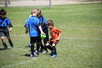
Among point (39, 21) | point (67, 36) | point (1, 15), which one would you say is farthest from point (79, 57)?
point (67, 36)

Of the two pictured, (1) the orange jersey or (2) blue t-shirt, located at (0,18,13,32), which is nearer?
(1) the orange jersey

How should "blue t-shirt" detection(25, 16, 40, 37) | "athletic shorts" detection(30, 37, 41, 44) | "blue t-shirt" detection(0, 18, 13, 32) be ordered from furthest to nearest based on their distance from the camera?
"blue t-shirt" detection(0, 18, 13, 32), "athletic shorts" detection(30, 37, 41, 44), "blue t-shirt" detection(25, 16, 40, 37)

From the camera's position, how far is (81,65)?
11320mm

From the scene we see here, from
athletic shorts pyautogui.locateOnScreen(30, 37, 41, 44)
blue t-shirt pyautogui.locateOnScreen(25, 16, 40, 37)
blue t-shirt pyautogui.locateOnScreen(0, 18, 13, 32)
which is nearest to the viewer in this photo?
blue t-shirt pyautogui.locateOnScreen(25, 16, 40, 37)

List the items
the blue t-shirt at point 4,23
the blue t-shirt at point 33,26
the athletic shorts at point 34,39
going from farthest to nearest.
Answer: the blue t-shirt at point 4,23
the athletic shorts at point 34,39
the blue t-shirt at point 33,26

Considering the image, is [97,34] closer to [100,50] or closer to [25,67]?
[100,50]

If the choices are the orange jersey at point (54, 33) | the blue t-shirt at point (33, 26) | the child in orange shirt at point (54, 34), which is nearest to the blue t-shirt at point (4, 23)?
the blue t-shirt at point (33, 26)

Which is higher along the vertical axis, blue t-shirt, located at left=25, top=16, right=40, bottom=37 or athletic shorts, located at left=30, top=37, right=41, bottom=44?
blue t-shirt, located at left=25, top=16, right=40, bottom=37

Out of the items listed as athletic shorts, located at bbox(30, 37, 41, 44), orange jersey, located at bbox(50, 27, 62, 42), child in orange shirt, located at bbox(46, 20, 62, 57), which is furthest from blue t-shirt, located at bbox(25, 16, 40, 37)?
orange jersey, located at bbox(50, 27, 62, 42)

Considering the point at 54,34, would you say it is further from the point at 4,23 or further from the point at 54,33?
the point at 4,23

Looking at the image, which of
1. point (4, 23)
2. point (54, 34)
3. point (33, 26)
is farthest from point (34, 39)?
point (4, 23)

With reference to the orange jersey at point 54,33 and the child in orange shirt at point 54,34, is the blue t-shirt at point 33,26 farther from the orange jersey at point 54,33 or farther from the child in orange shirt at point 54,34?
the orange jersey at point 54,33

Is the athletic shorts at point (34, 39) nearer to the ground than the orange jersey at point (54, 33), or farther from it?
nearer to the ground

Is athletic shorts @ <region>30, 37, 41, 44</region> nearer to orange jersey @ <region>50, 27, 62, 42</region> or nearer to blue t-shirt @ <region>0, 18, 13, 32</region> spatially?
orange jersey @ <region>50, 27, 62, 42</region>
